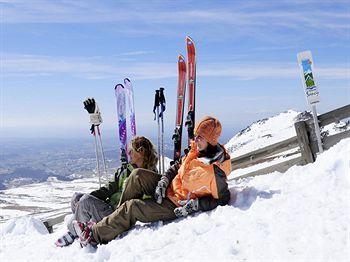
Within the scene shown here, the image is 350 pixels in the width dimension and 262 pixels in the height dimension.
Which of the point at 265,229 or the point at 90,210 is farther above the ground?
the point at 265,229

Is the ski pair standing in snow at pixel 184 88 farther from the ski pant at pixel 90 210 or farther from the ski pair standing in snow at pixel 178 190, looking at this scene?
the ski pair standing in snow at pixel 178 190

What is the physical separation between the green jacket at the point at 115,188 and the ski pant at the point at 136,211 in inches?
24.4

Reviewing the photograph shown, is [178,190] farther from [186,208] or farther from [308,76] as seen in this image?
[308,76]

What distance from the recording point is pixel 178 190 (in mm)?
6004

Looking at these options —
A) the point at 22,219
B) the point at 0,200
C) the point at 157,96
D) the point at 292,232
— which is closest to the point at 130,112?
the point at 157,96

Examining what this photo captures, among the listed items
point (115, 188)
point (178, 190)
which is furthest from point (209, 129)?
point (115, 188)

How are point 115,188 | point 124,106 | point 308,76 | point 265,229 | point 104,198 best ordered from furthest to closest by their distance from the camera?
point 124,106
point 308,76
point 115,188
point 104,198
point 265,229

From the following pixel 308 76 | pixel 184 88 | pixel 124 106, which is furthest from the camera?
pixel 124 106

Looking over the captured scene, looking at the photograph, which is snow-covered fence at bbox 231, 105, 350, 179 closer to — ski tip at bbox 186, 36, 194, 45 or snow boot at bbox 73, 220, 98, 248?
snow boot at bbox 73, 220, 98, 248

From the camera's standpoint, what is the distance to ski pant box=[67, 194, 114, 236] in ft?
21.7

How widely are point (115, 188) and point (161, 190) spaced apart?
1.36 metres

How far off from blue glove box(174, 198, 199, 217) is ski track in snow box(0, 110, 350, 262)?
0.38 ft

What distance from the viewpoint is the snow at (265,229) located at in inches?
160

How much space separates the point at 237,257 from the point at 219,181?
1.63 meters
